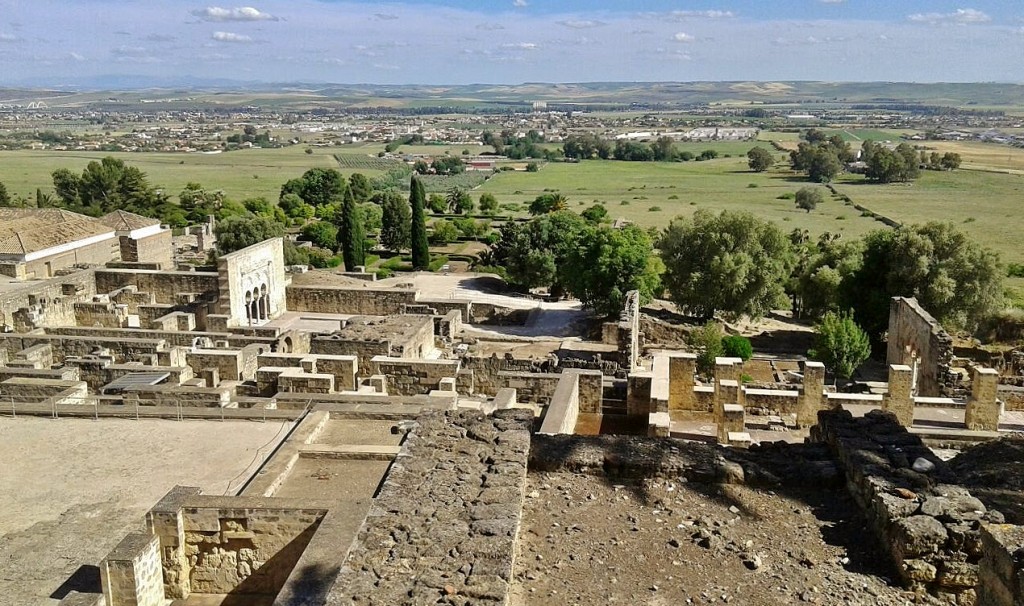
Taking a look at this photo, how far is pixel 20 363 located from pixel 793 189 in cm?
8857

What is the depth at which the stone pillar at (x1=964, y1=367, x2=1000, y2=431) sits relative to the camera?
1522 cm

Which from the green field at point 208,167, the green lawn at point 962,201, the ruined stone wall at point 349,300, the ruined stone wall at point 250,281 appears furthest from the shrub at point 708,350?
the green field at point 208,167

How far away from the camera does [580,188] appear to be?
98.0 metres

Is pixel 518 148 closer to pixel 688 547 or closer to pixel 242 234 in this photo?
pixel 242 234

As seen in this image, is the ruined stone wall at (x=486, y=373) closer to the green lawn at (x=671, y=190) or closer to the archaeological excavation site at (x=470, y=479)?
the archaeological excavation site at (x=470, y=479)

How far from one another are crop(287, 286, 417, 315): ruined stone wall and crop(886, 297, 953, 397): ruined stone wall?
50.4 ft

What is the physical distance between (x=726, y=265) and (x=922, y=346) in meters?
11.0

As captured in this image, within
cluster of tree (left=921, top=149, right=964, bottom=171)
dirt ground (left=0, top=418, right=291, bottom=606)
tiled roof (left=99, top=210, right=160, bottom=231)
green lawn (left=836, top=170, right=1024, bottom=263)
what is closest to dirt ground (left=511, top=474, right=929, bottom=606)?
dirt ground (left=0, top=418, right=291, bottom=606)

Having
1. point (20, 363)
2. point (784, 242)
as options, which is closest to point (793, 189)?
point (784, 242)

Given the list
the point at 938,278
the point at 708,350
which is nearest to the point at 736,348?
the point at 708,350

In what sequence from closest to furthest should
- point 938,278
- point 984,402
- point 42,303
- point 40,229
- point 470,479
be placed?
1. point 470,479
2. point 984,402
3. point 42,303
4. point 938,278
5. point 40,229

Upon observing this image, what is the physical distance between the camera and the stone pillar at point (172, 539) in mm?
9453

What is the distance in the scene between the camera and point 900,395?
15.8 m

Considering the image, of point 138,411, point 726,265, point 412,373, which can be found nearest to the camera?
point 138,411
